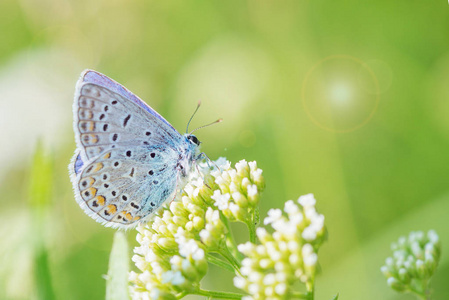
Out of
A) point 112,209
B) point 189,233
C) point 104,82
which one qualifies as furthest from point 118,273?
point 104,82

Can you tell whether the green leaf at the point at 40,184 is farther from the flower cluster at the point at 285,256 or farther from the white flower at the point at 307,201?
the white flower at the point at 307,201

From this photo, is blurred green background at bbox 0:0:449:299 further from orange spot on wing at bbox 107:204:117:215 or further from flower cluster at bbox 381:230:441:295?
orange spot on wing at bbox 107:204:117:215

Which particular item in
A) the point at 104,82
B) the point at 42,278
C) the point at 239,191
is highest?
the point at 104,82

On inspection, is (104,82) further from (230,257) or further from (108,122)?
(230,257)

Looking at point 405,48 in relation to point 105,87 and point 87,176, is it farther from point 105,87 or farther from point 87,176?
point 87,176

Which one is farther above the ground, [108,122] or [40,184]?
[108,122]

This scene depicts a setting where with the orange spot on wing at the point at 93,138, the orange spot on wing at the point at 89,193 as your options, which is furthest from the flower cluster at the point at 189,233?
the orange spot on wing at the point at 93,138

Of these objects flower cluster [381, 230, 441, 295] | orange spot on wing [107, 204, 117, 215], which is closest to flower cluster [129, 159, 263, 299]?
orange spot on wing [107, 204, 117, 215]
